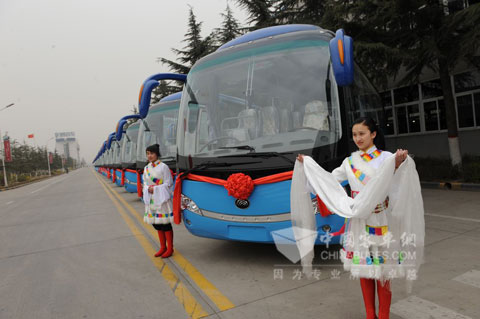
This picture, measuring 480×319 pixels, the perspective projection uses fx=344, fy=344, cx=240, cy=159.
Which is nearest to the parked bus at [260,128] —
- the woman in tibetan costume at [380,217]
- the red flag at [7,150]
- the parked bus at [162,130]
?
the woman in tibetan costume at [380,217]

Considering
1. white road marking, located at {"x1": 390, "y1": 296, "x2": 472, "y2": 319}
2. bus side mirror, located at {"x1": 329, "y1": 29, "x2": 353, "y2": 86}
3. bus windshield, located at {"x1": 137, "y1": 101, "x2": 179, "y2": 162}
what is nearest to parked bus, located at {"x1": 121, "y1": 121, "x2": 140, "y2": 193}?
bus windshield, located at {"x1": 137, "y1": 101, "x2": 179, "y2": 162}

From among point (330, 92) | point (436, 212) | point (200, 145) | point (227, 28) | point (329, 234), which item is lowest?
point (436, 212)

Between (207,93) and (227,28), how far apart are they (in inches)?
662

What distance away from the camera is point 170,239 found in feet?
16.8

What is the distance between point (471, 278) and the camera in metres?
3.50

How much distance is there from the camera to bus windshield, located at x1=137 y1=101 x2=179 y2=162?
9328 mm

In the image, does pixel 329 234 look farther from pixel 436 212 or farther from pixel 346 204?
pixel 436 212

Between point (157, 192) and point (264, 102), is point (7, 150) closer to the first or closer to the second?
point (157, 192)

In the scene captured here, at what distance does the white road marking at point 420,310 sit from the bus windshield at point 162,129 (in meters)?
6.80

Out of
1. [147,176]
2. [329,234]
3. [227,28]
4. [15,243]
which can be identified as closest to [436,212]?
[329,234]

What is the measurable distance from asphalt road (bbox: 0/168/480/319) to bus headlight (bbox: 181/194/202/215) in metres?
0.76

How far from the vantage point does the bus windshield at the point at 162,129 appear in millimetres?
9328

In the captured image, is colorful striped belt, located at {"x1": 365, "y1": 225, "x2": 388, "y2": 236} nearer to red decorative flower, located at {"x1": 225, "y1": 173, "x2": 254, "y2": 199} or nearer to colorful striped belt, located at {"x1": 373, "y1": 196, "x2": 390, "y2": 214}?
colorful striped belt, located at {"x1": 373, "y1": 196, "x2": 390, "y2": 214}

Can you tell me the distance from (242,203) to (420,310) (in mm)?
1976
